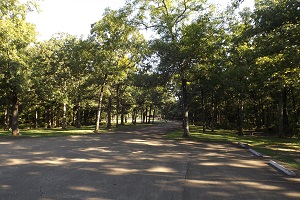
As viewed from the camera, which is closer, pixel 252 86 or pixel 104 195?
pixel 104 195

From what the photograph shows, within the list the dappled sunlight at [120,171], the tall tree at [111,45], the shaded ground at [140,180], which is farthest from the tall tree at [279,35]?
the tall tree at [111,45]

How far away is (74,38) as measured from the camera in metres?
34.4

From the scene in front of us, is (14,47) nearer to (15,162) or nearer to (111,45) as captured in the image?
(111,45)

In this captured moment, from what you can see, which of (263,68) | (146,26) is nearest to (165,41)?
(146,26)

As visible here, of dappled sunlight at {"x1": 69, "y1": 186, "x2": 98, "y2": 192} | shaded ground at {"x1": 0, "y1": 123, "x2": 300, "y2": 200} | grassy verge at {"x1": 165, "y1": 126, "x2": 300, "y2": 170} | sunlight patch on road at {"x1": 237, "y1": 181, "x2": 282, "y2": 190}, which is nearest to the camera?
shaded ground at {"x1": 0, "y1": 123, "x2": 300, "y2": 200}

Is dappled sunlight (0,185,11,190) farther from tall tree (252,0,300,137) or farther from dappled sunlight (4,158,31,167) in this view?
tall tree (252,0,300,137)

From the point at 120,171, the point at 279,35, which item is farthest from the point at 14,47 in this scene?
the point at 279,35

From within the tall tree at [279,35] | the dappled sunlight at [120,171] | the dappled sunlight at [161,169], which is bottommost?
the dappled sunlight at [161,169]

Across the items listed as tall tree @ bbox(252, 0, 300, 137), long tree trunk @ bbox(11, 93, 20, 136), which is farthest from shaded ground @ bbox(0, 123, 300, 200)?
long tree trunk @ bbox(11, 93, 20, 136)

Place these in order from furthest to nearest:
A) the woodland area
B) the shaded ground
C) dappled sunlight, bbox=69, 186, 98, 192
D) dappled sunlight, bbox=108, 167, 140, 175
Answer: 1. the woodland area
2. dappled sunlight, bbox=108, 167, 140, 175
3. dappled sunlight, bbox=69, 186, 98, 192
4. the shaded ground

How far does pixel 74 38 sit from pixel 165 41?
677 inches

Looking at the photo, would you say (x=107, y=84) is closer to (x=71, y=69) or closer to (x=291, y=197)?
(x=71, y=69)

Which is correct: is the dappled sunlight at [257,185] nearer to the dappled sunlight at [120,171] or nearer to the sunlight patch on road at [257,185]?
the sunlight patch on road at [257,185]

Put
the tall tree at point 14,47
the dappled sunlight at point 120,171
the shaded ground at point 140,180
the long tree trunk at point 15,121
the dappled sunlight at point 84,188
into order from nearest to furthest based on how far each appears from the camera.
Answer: the shaded ground at point 140,180
the dappled sunlight at point 84,188
the dappled sunlight at point 120,171
the tall tree at point 14,47
the long tree trunk at point 15,121
